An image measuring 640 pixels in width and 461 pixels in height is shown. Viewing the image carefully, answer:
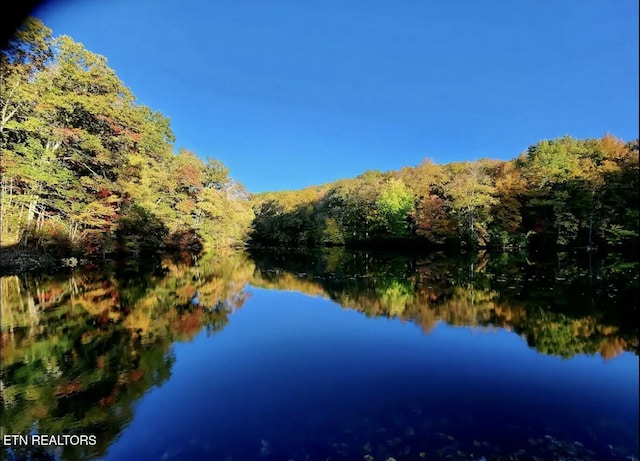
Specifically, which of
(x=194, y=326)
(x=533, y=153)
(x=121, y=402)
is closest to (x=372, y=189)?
(x=533, y=153)

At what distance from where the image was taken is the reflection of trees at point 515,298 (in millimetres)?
7137

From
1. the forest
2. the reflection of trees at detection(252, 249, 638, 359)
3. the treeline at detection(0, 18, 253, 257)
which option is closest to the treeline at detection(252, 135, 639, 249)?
the forest

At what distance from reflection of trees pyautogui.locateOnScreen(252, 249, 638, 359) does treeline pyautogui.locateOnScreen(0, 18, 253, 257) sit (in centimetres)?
1040

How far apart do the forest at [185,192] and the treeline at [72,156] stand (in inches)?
2.8

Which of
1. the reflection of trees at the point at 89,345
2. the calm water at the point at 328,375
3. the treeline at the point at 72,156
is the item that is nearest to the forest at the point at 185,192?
the treeline at the point at 72,156

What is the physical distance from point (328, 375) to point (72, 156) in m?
19.4

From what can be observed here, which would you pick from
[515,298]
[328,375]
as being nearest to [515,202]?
[515,298]

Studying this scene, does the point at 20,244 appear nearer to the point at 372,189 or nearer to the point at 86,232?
the point at 86,232

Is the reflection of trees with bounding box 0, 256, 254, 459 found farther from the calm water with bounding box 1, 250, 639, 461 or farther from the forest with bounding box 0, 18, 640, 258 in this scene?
the forest with bounding box 0, 18, 640, 258

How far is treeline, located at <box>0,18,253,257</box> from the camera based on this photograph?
1534 cm

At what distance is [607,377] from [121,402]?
639 cm

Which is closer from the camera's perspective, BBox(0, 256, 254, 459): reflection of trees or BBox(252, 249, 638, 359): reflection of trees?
BBox(0, 256, 254, 459): reflection of trees

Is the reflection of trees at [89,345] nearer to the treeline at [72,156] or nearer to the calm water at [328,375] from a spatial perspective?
the calm water at [328,375]

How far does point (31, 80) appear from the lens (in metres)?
16.5
